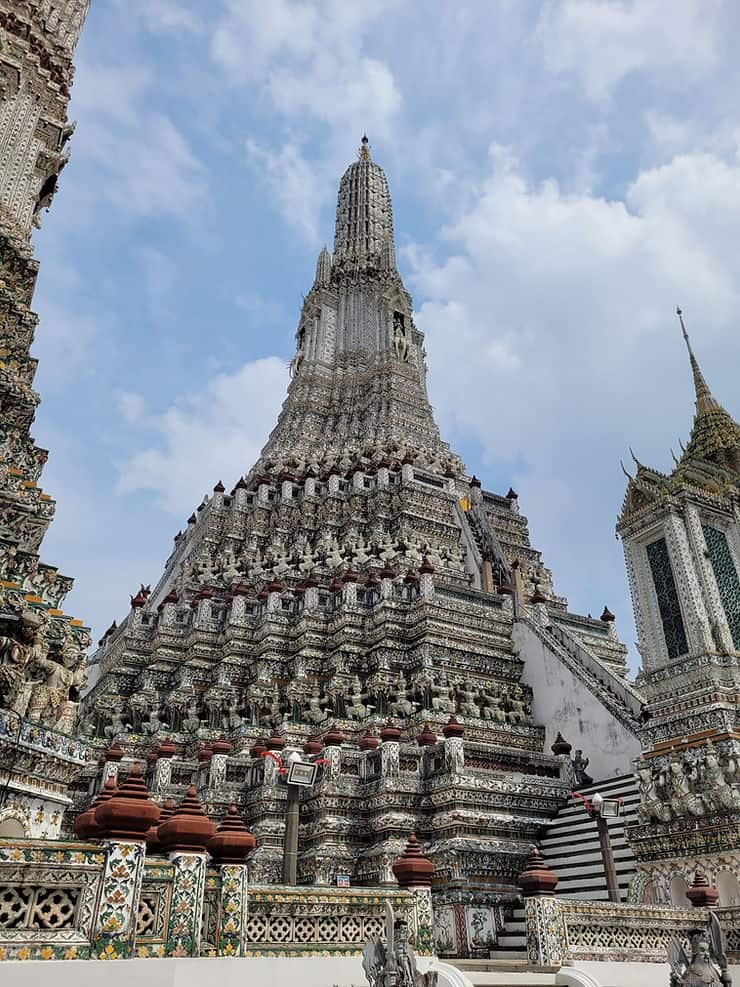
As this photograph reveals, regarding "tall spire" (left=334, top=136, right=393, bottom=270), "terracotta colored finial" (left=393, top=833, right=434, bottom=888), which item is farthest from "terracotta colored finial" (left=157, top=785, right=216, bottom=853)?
"tall spire" (left=334, top=136, right=393, bottom=270)

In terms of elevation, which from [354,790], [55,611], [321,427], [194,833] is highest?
[321,427]

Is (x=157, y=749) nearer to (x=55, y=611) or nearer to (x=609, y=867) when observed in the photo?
(x=55, y=611)

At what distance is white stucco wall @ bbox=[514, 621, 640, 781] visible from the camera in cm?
1827

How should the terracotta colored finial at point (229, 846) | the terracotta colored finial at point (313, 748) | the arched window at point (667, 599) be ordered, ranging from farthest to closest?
the terracotta colored finial at point (313, 748) → the arched window at point (667, 599) → the terracotta colored finial at point (229, 846)

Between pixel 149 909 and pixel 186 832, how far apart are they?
0.62 metres

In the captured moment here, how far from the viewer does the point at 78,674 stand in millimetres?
12047

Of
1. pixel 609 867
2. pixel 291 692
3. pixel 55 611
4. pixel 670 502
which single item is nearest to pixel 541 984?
pixel 609 867

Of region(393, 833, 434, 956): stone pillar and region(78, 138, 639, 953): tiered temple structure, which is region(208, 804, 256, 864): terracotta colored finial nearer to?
region(393, 833, 434, 956): stone pillar

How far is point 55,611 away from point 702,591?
12348 mm

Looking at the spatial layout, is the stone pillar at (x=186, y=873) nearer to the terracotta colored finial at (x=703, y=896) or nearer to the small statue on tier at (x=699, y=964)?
the small statue on tier at (x=699, y=964)

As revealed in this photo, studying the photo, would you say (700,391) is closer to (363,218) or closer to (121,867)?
(121,867)

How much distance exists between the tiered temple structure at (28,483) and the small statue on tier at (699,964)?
8.20m

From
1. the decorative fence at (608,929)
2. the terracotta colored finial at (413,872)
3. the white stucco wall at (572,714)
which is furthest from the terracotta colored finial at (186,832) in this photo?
the white stucco wall at (572,714)

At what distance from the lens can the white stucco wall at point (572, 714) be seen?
18266 mm
